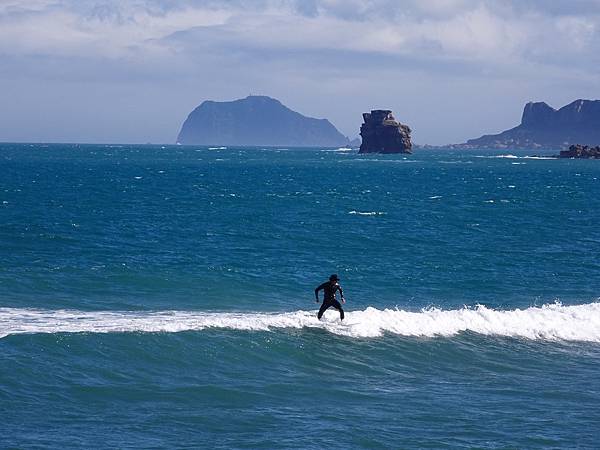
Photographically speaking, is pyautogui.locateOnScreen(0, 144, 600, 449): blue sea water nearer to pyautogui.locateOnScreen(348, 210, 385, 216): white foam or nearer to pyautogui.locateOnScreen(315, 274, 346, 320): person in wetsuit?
pyautogui.locateOnScreen(315, 274, 346, 320): person in wetsuit

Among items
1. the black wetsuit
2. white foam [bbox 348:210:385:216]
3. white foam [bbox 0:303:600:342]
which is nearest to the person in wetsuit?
the black wetsuit

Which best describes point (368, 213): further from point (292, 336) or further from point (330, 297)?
point (292, 336)

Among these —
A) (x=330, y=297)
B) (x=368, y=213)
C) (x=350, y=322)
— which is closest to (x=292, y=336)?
(x=330, y=297)

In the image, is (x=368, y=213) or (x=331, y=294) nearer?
(x=331, y=294)

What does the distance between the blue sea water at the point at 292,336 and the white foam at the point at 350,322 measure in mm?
91

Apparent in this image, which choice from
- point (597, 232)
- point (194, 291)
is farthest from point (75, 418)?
point (597, 232)

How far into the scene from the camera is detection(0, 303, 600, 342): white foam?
85.2 feet

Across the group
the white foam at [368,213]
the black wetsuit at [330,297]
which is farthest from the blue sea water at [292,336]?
the white foam at [368,213]

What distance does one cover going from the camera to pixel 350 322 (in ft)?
89.9

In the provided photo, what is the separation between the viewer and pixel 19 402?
1902cm

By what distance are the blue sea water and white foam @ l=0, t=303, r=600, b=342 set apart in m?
0.09

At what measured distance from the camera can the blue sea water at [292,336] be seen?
1808 centimetres

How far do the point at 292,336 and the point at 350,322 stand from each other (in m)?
2.59

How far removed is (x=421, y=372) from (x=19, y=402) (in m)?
10.2
